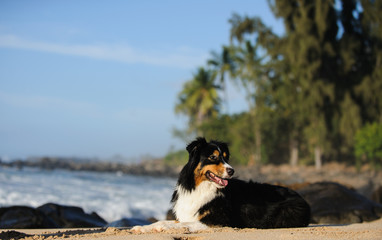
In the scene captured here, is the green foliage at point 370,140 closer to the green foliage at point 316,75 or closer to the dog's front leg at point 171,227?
the green foliage at point 316,75

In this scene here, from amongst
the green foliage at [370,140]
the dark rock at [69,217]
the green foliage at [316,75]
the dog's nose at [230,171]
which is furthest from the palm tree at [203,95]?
the dog's nose at [230,171]

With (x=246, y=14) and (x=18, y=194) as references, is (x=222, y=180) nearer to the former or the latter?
(x=18, y=194)

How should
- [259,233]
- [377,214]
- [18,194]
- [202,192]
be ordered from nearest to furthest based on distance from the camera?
[259,233] → [202,192] → [377,214] → [18,194]

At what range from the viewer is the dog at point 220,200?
5.94 m

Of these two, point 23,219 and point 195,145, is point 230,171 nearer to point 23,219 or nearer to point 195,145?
point 195,145

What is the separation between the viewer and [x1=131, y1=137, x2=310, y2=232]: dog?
19.5ft

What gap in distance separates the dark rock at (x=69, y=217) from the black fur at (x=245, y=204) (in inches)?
182

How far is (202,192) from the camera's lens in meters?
6.07

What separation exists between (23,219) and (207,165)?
5.09 meters

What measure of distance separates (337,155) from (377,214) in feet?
120

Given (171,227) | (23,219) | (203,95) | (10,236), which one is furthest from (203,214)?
(203,95)

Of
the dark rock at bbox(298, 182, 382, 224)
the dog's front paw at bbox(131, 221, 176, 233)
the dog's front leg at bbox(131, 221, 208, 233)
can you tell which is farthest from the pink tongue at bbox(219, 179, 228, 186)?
the dark rock at bbox(298, 182, 382, 224)

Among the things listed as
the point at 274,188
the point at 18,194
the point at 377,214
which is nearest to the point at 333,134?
the point at 18,194

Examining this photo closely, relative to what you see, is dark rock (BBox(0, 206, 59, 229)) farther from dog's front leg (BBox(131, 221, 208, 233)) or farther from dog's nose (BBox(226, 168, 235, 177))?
dog's nose (BBox(226, 168, 235, 177))
